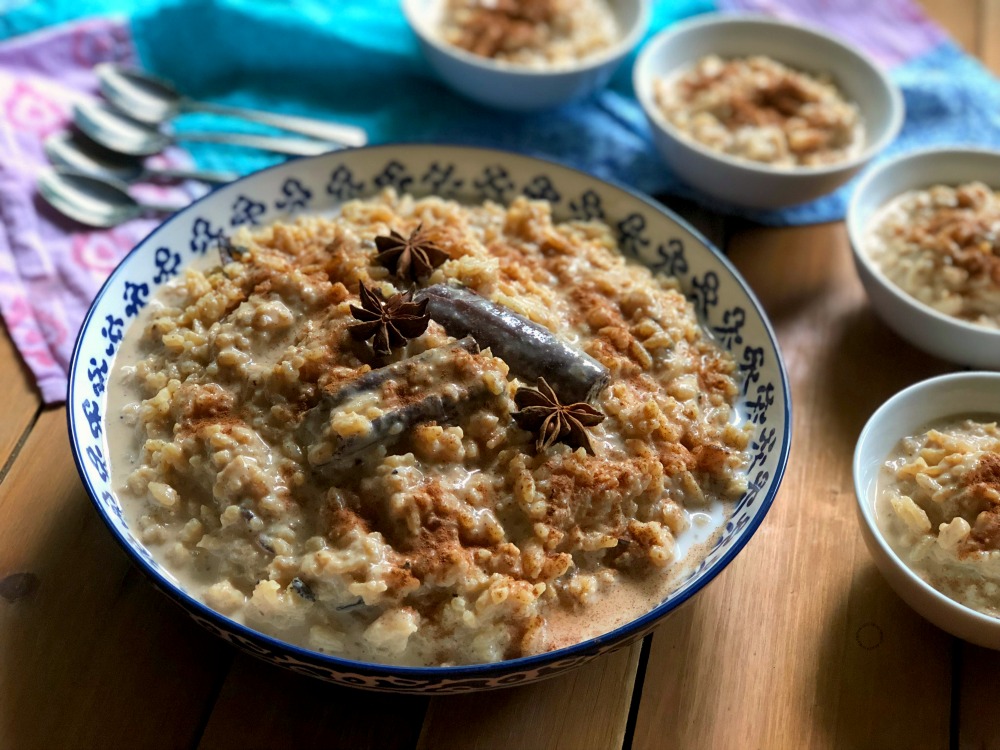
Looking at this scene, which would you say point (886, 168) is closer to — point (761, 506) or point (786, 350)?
point (786, 350)

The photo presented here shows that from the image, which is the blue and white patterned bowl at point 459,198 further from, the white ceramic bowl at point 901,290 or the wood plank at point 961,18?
the wood plank at point 961,18

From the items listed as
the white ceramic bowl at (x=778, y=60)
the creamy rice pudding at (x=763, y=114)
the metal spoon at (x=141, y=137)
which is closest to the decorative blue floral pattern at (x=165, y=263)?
the metal spoon at (x=141, y=137)

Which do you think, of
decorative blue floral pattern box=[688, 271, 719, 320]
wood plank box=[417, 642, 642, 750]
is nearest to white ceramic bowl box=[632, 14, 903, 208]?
decorative blue floral pattern box=[688, 271, 719, 320]

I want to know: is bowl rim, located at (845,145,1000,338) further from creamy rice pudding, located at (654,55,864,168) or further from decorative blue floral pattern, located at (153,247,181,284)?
decorative blue floral pattern, located at (153,247,181,284)

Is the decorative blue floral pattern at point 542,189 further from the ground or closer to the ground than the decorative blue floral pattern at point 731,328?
further from the ground

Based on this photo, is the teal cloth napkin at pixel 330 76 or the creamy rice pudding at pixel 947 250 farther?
the teal cloth napkin at pixel 330 76

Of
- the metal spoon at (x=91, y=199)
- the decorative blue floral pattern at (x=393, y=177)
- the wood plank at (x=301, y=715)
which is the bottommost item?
the wood plank at (x=301, y=715)
